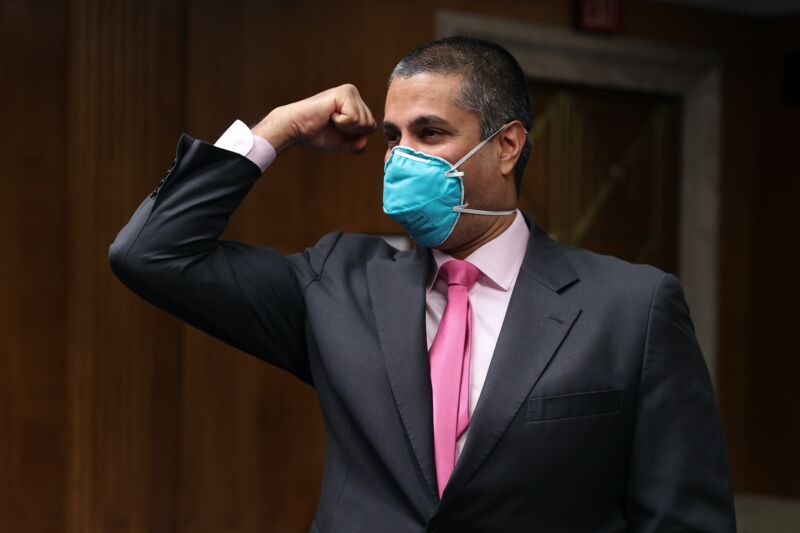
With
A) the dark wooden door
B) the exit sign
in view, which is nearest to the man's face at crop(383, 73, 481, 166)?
the dark wooden door

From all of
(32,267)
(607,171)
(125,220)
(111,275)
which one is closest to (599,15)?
(607,171)

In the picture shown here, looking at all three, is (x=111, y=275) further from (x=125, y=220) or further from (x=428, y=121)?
(x=428, y=121)

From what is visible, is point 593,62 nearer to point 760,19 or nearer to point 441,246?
point 760,19

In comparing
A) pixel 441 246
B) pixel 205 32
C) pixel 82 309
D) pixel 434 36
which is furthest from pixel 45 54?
pixel 441 246

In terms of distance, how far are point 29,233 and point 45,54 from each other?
1.91ft

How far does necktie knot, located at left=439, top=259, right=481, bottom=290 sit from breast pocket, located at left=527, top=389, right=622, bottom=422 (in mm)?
273

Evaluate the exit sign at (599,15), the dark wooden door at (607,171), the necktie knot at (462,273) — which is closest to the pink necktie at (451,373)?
the necktie knot at (462,273)

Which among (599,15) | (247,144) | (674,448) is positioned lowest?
(674,448)

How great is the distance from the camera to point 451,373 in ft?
5.92

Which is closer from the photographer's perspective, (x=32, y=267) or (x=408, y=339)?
(x=408, y=339)

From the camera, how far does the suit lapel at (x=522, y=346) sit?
170 centimetres

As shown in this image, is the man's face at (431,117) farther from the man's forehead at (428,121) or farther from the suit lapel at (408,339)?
the suit lapel at (408,339)

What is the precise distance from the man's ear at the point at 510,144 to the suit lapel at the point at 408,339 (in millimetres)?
210

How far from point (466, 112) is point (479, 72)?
2.9 inches
